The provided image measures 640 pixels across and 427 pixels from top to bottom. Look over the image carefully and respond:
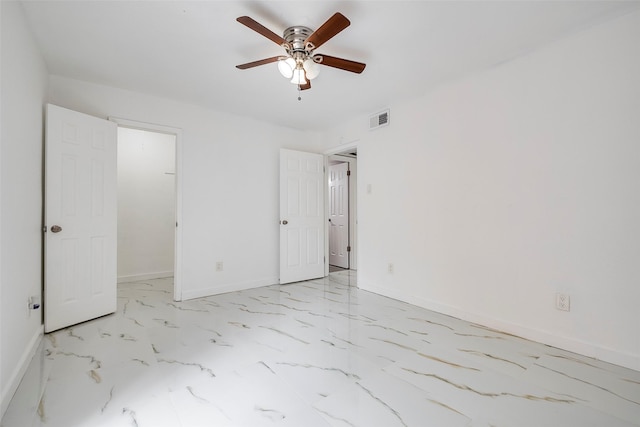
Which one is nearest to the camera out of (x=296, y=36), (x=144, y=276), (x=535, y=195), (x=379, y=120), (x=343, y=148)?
(x=296, y=36)

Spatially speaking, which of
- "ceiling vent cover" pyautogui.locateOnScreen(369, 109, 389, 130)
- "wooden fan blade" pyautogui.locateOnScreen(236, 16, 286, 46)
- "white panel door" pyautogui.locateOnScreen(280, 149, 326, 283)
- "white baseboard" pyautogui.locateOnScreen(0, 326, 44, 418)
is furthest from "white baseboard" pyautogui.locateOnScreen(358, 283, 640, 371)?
"white baseboard" pyautogui.locateOnScreen(0, 326, 44, 418)

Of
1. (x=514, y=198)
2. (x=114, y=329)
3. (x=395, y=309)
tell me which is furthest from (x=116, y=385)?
(x=514, y=198)

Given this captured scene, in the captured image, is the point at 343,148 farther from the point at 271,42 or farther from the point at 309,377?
the point at 309,377

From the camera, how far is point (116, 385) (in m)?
1.72

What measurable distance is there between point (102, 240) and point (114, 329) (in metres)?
0.88

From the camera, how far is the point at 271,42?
89.2 inches

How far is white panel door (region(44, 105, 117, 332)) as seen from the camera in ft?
8.20

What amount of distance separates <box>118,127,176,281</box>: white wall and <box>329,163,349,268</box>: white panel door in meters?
2.90

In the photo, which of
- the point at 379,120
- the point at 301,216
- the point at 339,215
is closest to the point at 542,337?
the point at 379,120

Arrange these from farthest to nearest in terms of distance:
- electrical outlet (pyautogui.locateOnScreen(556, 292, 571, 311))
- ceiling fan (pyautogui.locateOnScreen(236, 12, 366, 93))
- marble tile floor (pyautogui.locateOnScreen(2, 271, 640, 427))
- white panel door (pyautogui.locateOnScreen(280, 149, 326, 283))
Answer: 1. white panel door (pyautogui.locateOnScreen(280, 149, 326, 283))
2. electrical outlet (pyautogui.locateOnScreen(556, 292, 571, 311))
3. ceiling fan (pyautogui.locateOnScreen(236, 12, 366, 93))
4. marble tile floor (pyautogui.locateOnScreen(2, 271, 640, 427))

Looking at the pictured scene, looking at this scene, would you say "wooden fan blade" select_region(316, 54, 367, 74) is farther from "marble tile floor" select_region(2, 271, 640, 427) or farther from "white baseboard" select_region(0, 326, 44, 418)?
"white baseboard" select_region(0, 326, 44, 418)

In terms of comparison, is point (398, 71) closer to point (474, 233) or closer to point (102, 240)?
point (474, 233)

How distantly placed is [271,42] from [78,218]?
7.73ft

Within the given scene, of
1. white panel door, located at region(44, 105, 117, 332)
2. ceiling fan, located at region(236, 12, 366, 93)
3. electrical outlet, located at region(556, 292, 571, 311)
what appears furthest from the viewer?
white panel door, located at region(44, 105, 117, 332)
